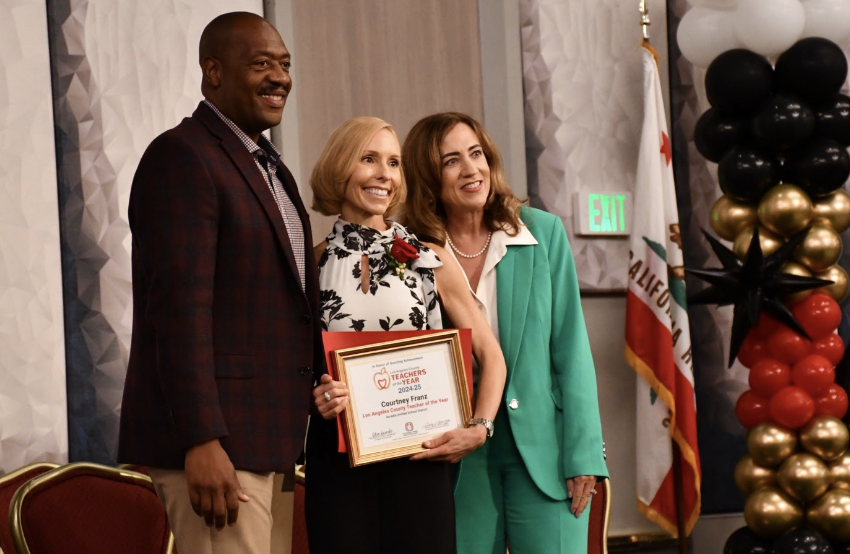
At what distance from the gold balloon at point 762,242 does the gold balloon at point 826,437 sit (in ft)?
2.24

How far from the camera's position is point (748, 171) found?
4223 millimetres

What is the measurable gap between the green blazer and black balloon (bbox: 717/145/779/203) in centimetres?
172

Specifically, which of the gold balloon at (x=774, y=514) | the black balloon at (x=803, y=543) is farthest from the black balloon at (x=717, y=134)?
the black balloon at (x=803, y=543)

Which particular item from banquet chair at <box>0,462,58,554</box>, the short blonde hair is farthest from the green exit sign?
banquet chair at <box>0,462,58,554</box>

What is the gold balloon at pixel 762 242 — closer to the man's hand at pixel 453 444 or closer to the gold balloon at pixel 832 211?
the gold balloon at pixel 832 211

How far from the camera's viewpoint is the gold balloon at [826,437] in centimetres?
415

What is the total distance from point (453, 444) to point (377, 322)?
315mm

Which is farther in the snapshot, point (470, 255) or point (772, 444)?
point (772, 444)

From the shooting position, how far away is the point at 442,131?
283 centimetres

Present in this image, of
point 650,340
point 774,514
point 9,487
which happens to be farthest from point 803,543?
point 9,487

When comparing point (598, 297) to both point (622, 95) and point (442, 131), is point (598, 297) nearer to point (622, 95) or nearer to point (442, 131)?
point (622, 95)

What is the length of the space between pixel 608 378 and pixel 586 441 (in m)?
2.18

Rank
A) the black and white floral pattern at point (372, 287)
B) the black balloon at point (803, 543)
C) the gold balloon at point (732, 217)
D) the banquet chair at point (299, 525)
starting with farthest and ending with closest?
the gold balloon at point (732, 217) < the black balloon at point (803, 543) < the banquet chair at point (299, 525) < the black and white floral pattern at point (372, 287)

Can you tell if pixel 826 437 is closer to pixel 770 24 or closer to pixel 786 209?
pixel 786 209
